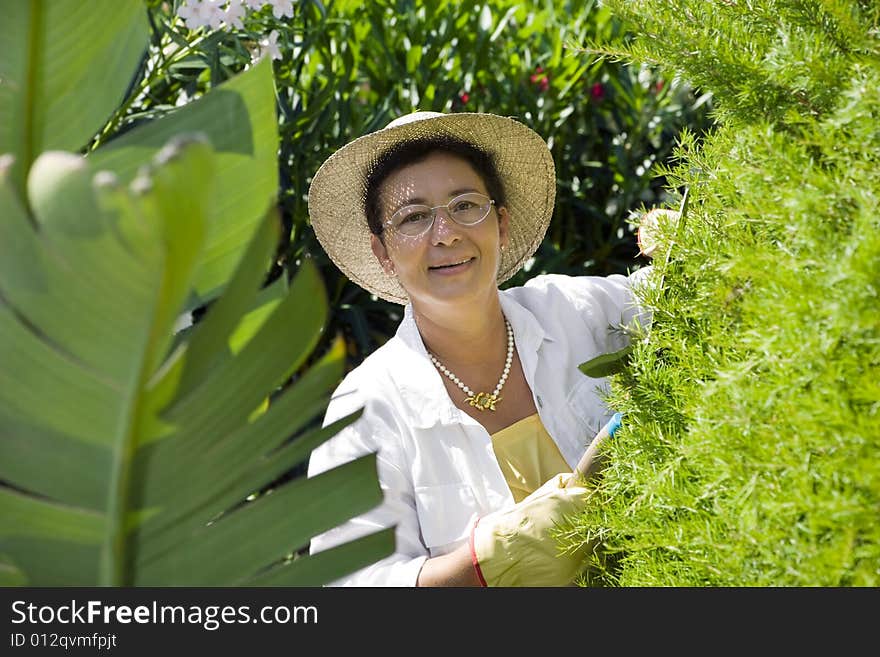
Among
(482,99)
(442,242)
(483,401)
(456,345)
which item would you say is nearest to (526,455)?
(483,401)

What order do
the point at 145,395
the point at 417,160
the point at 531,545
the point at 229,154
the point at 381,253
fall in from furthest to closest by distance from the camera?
the point at 381,253 < the point at 417,160 < the point at 531,545 < the point at 229,154 < the point at 145,395

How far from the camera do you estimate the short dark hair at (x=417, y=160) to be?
1.58m

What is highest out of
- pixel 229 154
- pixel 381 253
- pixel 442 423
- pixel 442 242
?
pixel 381 253

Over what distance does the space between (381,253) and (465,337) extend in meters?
0.22

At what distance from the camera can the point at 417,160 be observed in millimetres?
1576

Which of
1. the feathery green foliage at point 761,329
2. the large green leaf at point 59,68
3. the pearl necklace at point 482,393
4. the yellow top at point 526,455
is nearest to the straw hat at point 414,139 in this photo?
the pearl necklace at point 482,393

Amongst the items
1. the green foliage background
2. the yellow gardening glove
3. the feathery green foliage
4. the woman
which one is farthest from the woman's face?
the green foliage background

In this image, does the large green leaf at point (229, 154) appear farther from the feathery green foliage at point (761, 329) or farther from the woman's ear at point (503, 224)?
the woman's ear at point (503, 224)

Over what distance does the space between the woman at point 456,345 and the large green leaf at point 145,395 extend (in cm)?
59

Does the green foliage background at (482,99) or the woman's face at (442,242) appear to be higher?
the green foliage background at (482,99)

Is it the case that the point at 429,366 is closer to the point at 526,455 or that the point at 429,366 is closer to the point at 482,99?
the point at 526,455

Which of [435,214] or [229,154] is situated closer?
[229,154]

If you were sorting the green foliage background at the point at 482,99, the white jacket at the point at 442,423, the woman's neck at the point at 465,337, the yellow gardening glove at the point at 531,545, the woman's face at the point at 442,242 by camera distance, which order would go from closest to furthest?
the yellow gardening glove at the point at 531,545, the white jacket at the point at 442,423, the woman's face at the point at 442,242, the woman's neck at the point at 465,337, the green foliage background at the point at 482,99

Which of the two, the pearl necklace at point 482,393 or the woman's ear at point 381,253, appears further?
the woman's ear at point 381,253
